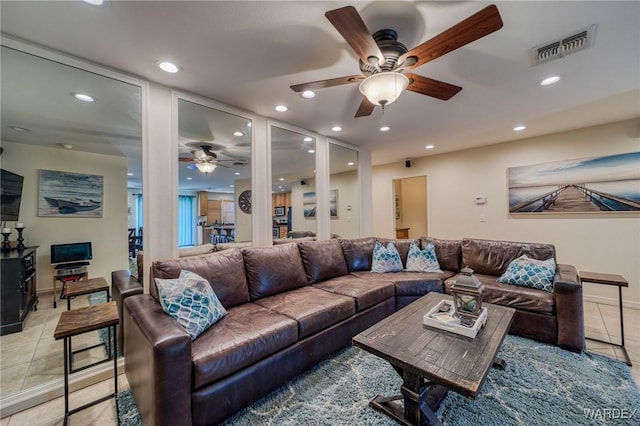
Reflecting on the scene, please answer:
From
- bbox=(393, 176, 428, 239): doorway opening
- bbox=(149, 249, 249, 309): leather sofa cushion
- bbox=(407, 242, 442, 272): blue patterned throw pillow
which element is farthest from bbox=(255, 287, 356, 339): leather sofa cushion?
bbox=(393, 176, 428, 239): doorway opening

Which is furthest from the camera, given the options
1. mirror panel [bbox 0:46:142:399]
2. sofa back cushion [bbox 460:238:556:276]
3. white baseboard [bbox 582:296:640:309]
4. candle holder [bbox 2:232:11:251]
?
white baseboard [bbox 582:296:640:309]

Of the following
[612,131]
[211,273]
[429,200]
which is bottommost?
[211,273]

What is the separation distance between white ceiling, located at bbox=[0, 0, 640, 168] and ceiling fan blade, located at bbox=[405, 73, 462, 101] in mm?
224

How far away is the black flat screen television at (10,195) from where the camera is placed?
7.65 feet

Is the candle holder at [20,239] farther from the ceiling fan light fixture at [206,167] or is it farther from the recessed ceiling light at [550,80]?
the recessed ceiling light at [550,80]

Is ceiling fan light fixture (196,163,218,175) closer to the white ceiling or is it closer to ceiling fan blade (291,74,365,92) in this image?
the white ceiling

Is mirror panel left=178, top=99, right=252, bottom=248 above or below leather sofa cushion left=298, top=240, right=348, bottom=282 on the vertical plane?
above

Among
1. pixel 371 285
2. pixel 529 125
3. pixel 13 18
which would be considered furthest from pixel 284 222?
pixel 529 125

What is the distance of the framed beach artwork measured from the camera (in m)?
3.45

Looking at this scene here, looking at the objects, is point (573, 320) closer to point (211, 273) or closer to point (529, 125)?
point (529, 125)

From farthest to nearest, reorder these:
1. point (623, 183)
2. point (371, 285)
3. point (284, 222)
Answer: point (284, 222) → point (623, 183) → point (371, 285)

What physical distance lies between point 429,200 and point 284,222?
3.39m

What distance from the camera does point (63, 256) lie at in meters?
3.14

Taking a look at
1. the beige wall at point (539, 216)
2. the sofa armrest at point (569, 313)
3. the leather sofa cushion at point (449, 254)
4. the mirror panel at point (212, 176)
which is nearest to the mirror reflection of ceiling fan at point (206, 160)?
the mirror panel at point (212, 176)
